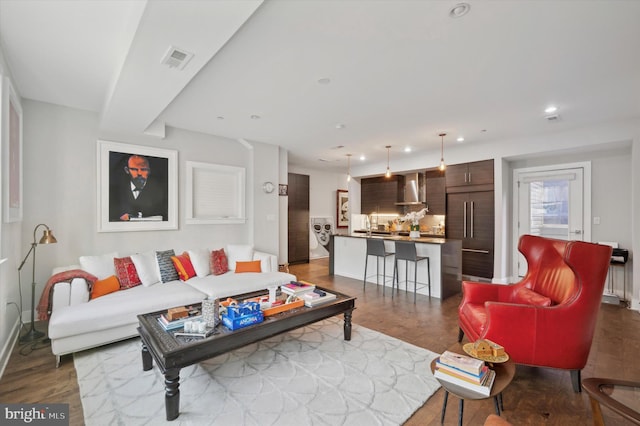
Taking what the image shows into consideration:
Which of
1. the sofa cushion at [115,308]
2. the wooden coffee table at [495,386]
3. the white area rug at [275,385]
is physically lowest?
the white area rug at [275,385]

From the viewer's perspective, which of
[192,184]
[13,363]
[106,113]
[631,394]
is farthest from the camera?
[192,184]

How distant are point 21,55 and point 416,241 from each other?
5147mm

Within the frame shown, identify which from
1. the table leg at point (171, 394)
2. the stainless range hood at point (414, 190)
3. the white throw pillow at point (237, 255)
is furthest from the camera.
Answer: the stainless range hood at point (414, 190)

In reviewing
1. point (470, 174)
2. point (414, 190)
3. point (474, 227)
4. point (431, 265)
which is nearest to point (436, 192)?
point (414, 190)

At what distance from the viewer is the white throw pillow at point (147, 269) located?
3.59 meters

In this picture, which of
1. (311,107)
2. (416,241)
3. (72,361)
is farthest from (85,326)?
(416,241)

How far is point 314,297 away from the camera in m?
2.82

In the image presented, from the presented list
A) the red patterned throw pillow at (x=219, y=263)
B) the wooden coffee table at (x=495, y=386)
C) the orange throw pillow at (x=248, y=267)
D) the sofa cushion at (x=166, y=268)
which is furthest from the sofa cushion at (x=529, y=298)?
the sofa cushion at (x=166, y=268)

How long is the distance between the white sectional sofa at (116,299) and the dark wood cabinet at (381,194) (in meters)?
4.36

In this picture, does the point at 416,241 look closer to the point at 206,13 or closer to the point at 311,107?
the point at 311,107

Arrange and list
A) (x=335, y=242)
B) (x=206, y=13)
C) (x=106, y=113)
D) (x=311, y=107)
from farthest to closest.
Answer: (x=335, y=242) < (x=311, y=107) < (x=106, y=113) < (x=206, y=13)

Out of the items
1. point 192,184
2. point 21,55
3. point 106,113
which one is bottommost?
point 192,184

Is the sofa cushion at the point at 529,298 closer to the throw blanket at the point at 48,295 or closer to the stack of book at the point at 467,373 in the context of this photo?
the stack of book at the point at 467,373

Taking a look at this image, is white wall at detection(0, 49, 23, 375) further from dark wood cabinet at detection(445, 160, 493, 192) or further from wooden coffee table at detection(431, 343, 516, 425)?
dark wood cabinet at detection(445, 160, 493, 192)
